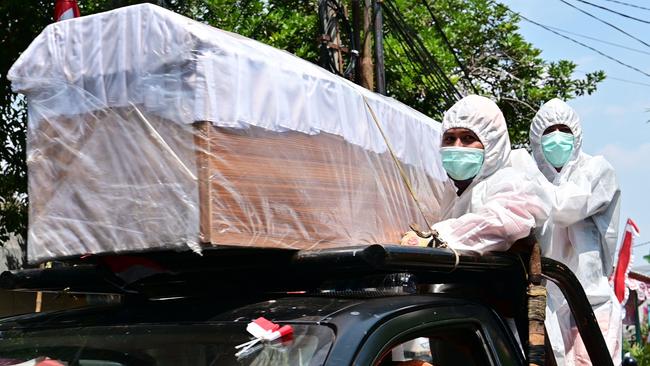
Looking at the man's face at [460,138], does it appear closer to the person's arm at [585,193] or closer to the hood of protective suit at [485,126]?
the hood of protective suit at [485,126]

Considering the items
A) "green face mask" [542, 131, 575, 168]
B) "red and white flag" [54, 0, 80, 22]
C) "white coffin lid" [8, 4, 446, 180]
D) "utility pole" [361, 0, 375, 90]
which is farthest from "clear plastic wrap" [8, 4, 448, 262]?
"utility pole" [361, 0, 375, 90]

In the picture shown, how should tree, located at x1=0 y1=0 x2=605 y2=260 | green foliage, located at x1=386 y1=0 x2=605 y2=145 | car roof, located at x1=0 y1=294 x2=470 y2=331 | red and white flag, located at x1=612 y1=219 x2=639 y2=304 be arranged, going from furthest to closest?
green foliage, located at x1=386 y1=0 x2=605 y2=145 < tree, located at x1=0 y1=0 x2=605 y2=260 < red and white flag, located at x1=612 y1=219 x2=639 y2=304 < car roof, located at x1=0 y1=294 x2=470 y2=331

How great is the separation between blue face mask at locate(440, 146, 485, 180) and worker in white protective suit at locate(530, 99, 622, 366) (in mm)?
757

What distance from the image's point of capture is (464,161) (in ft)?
12.0

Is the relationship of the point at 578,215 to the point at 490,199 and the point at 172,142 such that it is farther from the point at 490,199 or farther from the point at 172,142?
the point at 172,142

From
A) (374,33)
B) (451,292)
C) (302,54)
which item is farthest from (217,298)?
(302,54)

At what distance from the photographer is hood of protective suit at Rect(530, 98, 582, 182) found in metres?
4.91

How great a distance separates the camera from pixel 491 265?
3172mm

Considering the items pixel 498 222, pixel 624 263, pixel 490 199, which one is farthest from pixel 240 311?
pixel 624 263

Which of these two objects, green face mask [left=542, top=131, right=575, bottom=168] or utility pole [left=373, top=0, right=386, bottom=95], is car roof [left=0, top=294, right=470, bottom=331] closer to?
green face mask [left=542, top=131, right=575, bottom=168]

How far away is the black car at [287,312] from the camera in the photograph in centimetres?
240

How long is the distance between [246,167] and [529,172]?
1.74 metres

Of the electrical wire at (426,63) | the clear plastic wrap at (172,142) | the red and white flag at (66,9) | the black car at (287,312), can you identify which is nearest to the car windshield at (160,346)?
the black car at (287,312)

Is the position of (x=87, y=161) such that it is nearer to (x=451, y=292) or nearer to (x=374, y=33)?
(x=451, y=292)
